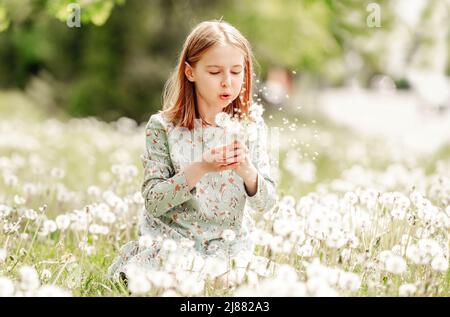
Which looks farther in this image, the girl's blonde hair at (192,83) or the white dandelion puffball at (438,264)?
the girl's blonde hair at (192,83)

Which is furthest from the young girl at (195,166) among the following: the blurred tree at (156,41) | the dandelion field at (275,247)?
the blurred tree at (156,41)

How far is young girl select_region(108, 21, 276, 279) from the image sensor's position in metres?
3.59

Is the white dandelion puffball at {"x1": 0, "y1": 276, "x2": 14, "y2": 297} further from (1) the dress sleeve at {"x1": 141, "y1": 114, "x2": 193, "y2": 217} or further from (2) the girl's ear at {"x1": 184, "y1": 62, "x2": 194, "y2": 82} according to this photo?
(2) the girl's ear at {"x1": 184, "y1": 62, "x2": 194, "y2": 82}

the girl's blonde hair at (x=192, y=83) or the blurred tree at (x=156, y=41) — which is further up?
the blurred tree at (x=156, y=41)

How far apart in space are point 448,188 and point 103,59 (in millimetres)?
15258

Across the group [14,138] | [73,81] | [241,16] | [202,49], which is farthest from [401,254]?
[73,81]

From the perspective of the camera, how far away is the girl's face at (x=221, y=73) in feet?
11.9

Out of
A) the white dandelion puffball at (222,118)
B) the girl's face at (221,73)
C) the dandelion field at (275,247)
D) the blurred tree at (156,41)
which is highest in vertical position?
the blurred tree at (156,41)

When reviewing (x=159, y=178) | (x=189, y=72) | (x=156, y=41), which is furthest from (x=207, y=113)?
(x=156, y=41)

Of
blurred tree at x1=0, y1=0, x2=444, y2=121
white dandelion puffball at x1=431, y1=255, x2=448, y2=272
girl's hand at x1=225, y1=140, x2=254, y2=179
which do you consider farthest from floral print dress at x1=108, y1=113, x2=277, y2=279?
blurred tree at x1=0, y1=0, x2=444, y2=121

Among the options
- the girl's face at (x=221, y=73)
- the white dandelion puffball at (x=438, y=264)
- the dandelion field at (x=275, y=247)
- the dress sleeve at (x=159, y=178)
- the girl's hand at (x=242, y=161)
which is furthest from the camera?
the girl's face at (x=221, y=73)

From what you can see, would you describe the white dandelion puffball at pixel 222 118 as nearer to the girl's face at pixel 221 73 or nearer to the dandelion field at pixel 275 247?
the girl's face at pixel 221 73

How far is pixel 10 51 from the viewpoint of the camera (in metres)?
32.0
